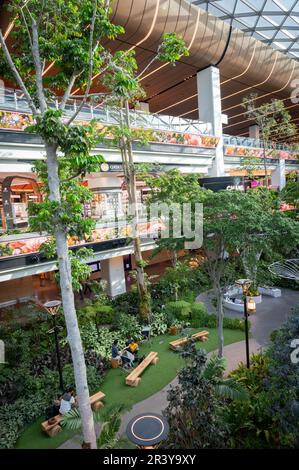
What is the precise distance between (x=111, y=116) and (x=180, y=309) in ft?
30.5

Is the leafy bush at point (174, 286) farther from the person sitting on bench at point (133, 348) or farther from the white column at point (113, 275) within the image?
the person sitting on bench at point (133, 348)

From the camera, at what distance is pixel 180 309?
43.7 ft

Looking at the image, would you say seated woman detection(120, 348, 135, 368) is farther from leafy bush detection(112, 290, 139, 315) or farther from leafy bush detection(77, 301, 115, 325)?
leafy bush detection(112, 290, 139, 315)


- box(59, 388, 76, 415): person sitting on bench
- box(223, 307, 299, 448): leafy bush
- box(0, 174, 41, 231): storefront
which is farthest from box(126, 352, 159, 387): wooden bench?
box(0, 174, 41, 231): storefront

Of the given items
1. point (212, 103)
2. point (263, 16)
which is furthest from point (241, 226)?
point (263, 16)

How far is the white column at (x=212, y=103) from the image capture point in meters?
19.4

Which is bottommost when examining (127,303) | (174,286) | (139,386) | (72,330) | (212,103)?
(139,386)

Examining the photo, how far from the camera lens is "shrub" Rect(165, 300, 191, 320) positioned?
12805mm

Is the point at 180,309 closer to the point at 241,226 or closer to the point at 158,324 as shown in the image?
the point at 158,324

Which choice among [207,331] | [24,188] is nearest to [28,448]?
[207,331]

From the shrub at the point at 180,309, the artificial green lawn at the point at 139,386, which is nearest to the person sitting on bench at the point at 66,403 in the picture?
the artificial green lawn at the point at 139,386
